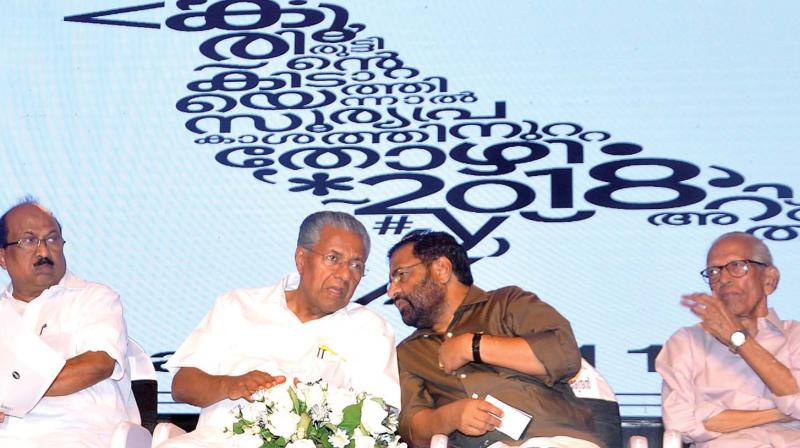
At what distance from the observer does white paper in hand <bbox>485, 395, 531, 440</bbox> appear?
4477mm

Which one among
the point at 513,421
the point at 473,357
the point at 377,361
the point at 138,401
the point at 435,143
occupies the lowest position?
the point at 138,401

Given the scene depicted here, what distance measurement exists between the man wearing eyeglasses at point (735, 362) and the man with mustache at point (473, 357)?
44 centimetres

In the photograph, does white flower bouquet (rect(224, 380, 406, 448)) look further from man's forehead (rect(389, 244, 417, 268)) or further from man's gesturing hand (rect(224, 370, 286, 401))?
man's forehead (rect(389, 244, 417, 268))

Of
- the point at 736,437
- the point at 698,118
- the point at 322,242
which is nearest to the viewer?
the point at 736,437

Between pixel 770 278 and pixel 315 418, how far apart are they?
2.22m

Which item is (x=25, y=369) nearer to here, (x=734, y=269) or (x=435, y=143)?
(x=435, y=143)

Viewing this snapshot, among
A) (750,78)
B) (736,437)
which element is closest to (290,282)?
(736,437)

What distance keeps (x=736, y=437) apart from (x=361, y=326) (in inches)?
57.9

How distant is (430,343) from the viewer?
4.84m

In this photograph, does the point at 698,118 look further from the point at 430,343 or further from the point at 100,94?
the point at 100,94

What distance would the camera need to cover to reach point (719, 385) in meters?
4.84

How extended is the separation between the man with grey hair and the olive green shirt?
0.10 metres

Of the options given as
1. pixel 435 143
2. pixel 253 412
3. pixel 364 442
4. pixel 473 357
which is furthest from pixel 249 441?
pixel 435 143

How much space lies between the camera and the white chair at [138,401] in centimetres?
445
